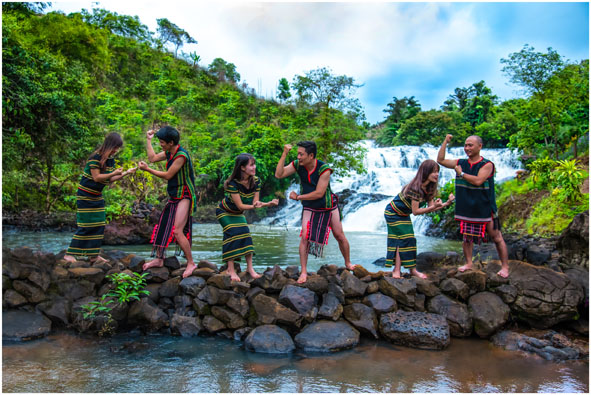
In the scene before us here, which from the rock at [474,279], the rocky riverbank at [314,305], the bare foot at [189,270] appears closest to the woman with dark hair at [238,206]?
the rocky riverbank at [314,305]

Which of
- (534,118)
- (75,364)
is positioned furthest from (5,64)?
(534,118)

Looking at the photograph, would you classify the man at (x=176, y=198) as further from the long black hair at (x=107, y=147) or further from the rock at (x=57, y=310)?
the rock at (x=57, y=310)

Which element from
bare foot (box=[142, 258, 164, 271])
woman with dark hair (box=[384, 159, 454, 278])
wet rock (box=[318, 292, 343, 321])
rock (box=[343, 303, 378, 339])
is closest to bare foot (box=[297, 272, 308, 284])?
wet rock (box=[318, 292, 343, 321])

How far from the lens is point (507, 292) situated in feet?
14.4

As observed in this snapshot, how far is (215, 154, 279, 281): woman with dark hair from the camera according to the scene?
4438mm

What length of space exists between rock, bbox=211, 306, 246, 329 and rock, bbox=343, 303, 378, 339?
103cm

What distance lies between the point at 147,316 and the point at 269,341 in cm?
130

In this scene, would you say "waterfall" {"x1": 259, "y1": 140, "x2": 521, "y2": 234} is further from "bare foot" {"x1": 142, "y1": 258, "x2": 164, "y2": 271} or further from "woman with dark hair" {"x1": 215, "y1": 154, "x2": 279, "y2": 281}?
"bare foot" {"x1": 142, "y1": 258, "x2": 164, "y2": 271}

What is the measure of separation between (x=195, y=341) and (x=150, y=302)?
71 centimetres

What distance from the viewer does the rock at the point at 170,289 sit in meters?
4.49

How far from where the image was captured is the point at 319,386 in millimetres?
3043

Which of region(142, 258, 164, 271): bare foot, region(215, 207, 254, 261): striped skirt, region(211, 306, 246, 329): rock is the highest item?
region(215, 207, 254, 261): striped skirt

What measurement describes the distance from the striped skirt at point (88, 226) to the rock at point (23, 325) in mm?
880

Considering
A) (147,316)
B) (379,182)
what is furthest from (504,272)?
(379,182)
